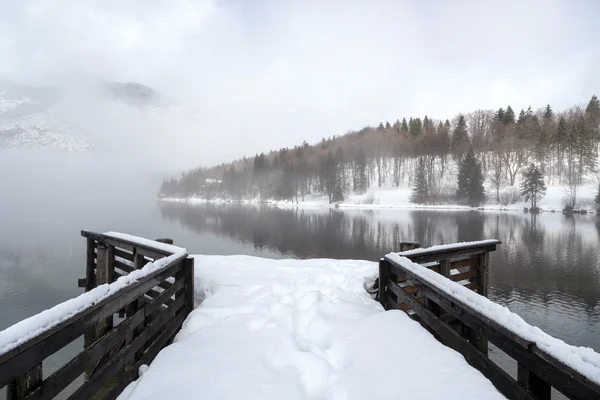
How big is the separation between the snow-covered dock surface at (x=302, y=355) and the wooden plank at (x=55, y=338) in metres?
0.77

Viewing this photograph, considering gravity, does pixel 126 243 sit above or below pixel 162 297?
above

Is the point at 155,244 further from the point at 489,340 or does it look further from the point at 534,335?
the point at 534,335

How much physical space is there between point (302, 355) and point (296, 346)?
0.93ft

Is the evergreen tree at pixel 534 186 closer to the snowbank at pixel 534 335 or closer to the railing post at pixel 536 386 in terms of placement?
the snowbank at pixel 534 335

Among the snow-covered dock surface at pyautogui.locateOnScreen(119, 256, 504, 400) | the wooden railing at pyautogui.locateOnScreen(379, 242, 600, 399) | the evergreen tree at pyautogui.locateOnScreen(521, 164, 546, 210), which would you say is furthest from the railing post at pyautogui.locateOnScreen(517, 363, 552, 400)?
the evergreen tree at pyautogui.locateOnScreen(521, 164, 546, 210)

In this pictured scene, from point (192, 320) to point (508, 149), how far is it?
88406 millimetres

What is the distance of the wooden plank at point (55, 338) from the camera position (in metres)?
1.98

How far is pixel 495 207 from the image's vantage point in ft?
214

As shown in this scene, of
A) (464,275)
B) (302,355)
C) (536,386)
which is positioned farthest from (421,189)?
Answer: (536,386)

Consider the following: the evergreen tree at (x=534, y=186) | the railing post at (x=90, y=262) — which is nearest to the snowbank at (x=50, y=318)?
the railing post at (x=90, y=262)

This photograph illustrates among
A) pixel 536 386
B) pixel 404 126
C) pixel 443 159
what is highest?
pixel 404 126

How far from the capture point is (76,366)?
2.60 m

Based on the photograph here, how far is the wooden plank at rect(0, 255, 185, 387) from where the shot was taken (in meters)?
1.98

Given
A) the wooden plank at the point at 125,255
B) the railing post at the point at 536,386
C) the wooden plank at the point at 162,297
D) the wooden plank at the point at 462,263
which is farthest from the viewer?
the wooden plank at the point at 125,255
